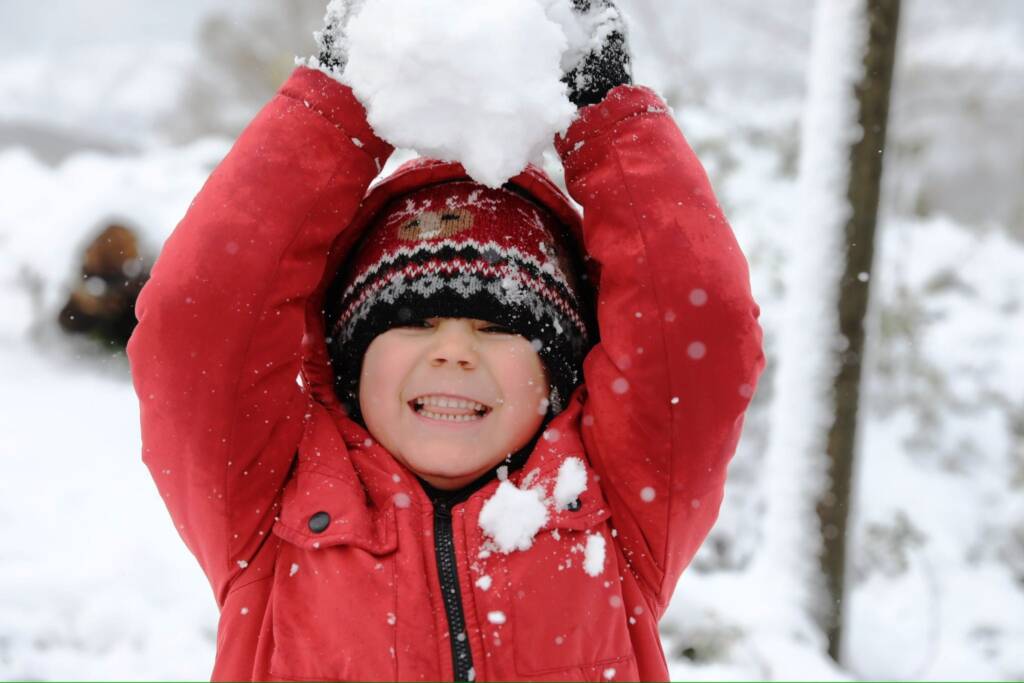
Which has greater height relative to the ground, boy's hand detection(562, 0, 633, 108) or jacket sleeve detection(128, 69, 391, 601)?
boy's hand detection(562, 0, 633, 108)

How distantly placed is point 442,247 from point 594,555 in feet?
1.87

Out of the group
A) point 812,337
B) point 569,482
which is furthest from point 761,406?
point 569,482

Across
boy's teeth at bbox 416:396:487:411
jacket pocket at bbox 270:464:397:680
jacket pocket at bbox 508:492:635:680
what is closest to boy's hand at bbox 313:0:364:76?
boy's teeth at bbox 416:396:487:411

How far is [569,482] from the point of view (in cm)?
137

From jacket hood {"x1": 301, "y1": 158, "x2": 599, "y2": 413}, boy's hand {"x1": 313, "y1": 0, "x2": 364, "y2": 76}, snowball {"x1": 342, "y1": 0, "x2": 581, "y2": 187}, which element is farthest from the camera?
jacket hood {"x1": 301, "y1": 158, "x2": 599, "y2": 413}

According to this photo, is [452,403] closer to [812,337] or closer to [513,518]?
[513,518]

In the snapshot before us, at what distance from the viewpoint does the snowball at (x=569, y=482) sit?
1.36m

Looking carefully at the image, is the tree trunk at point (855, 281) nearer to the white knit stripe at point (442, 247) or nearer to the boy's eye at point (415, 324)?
the white knit stripe at point (442, 247)

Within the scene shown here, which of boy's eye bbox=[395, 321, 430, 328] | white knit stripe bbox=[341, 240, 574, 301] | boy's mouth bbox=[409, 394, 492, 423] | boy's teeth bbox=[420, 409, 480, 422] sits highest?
white knit stripe bbox=[341, 240, 574, 301]

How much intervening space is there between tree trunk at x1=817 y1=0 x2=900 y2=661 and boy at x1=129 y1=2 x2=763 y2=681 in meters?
1.70

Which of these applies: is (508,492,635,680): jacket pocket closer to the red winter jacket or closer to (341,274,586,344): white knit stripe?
the red winter jacket

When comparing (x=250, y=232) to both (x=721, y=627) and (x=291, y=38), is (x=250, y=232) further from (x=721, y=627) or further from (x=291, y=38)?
(x=291, y=38)

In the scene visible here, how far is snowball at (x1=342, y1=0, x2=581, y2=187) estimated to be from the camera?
4.02 feet

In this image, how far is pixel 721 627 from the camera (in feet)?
9.96
